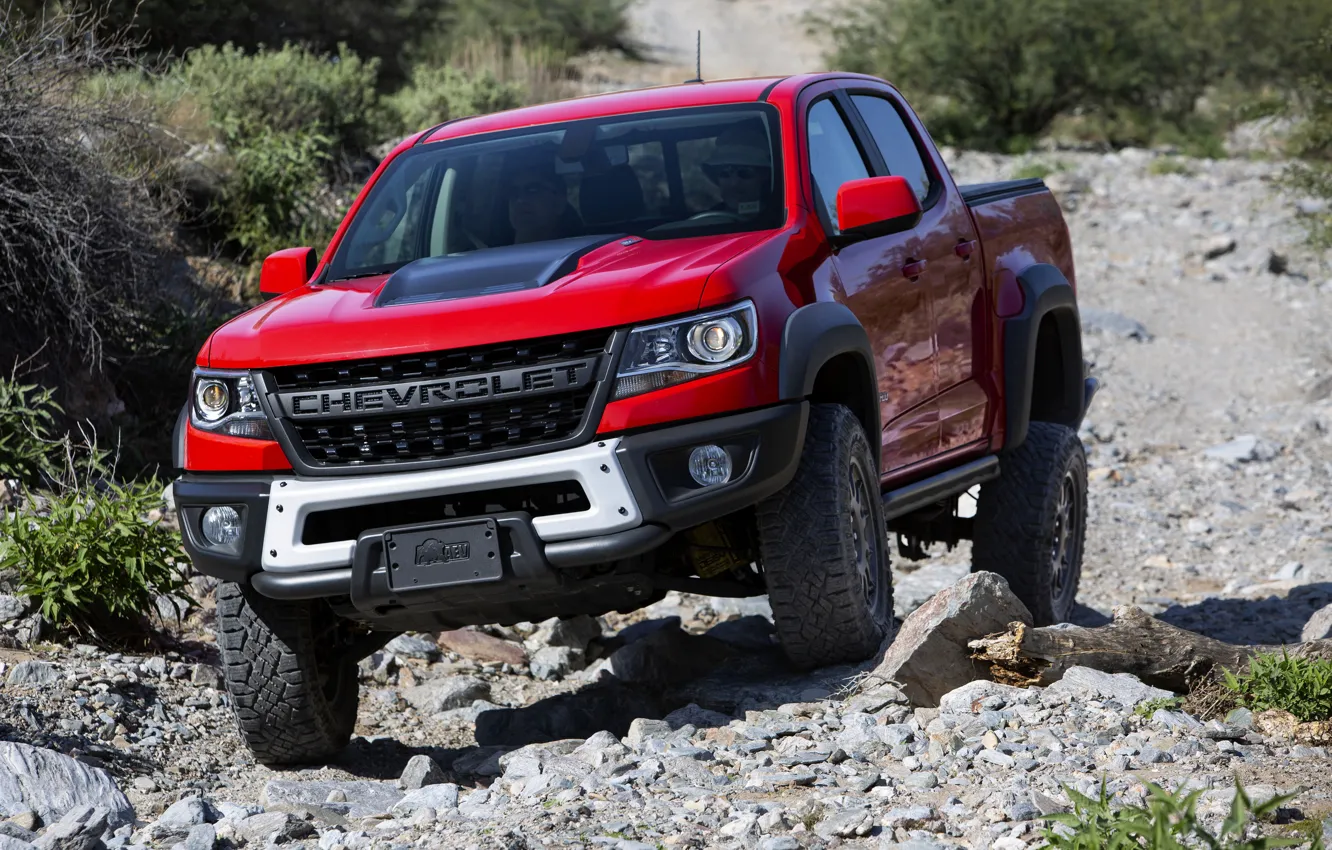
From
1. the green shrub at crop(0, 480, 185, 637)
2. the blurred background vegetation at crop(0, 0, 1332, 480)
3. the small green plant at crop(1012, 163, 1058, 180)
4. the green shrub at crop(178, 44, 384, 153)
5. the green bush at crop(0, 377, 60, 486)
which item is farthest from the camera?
the small green plant at crop(1012, 163, 1058, 180)

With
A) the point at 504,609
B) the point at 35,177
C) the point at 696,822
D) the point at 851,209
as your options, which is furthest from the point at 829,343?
the point at 35,177

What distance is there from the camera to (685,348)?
449cm

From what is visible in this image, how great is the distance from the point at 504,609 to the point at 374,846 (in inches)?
42.4

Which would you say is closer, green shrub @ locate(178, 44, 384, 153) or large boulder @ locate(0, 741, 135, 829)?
large boulder @ locate(0, 741, 135, 829)

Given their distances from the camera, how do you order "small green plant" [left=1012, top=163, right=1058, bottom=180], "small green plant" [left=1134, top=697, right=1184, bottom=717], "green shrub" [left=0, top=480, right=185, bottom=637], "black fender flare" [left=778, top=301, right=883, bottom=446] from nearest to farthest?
"small green plant" [left=1134, top=697, right=1184, bottom=717] → "black fender flare" [left=778, top=301, right=883, bottom=446] → "green shrub" [left=0, top=480, right=185, bottom=637] → "small green plant" [left=1012, top=163, right=1058, bottom=180]

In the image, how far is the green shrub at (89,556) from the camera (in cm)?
589

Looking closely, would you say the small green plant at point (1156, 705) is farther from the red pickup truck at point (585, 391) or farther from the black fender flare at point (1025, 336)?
the black fender flare at point (1025, 336)

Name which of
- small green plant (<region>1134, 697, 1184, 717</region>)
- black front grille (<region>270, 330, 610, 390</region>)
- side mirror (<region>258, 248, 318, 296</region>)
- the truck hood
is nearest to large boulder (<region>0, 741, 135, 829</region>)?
the truck hood

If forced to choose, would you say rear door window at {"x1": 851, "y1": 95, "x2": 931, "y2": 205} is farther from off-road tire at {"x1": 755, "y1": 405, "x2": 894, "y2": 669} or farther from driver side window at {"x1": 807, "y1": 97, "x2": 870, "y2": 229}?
off-road tire at {"x1": 755, "y1": 405, "x2": 894, "y2": 669}

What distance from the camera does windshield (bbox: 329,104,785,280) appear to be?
5324 millimetres

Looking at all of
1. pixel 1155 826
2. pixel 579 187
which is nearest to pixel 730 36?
pixel 579 187

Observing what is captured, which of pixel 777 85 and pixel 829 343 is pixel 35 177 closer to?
pixel 777 85

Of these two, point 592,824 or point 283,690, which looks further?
point 283,690

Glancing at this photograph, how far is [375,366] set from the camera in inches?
177
